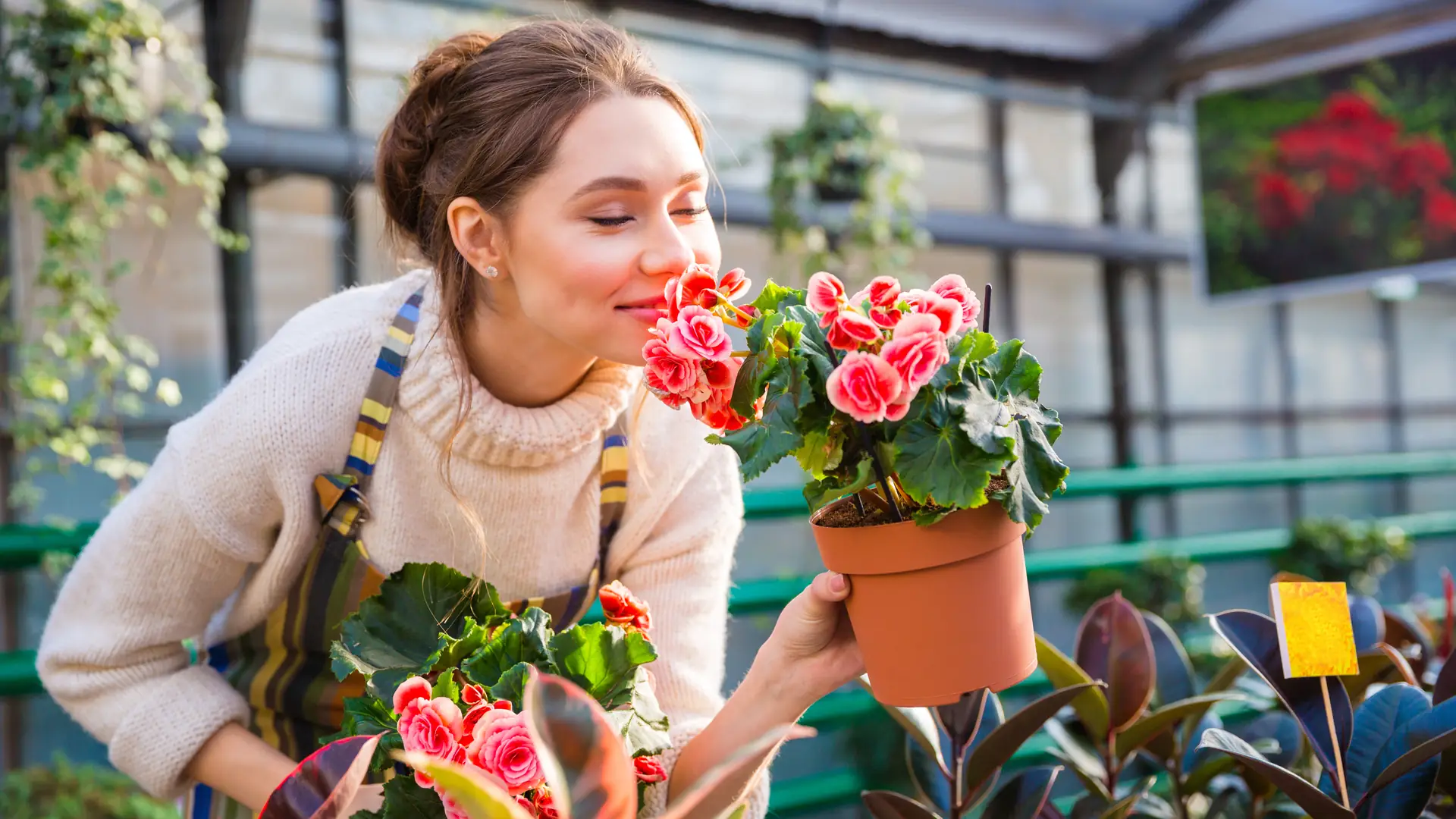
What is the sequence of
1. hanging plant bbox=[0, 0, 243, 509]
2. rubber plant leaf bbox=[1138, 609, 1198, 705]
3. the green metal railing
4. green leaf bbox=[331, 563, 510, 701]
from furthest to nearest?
hanging plant bbox=[0, 0, 243, 509] → the green metal railing → rubber plant leaf bbox=[1138, 609, 1198, 705] → green leaf bbox=[331, 563, 510, 701]

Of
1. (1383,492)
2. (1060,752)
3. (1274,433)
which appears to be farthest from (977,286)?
(1060,752)

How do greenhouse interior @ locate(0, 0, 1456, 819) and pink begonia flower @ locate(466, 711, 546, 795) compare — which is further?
greenhouse interior @ locate(0, 0, 1456, 819)

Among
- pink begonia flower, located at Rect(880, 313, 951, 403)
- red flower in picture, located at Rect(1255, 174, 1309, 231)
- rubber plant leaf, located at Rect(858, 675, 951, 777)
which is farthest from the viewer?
red flower in picture, located at Rect(1255, 174, 1309, 231)

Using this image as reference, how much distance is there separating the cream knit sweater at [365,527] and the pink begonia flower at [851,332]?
452 mm

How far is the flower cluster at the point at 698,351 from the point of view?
0.87 meters

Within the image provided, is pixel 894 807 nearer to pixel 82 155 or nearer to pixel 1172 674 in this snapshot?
pixel 1172 674

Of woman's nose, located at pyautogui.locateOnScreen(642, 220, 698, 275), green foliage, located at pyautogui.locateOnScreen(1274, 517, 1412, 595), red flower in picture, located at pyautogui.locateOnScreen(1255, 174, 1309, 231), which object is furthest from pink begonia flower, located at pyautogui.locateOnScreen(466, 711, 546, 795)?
red flower in picture, located at pyautogui.locateOnScreen(1255, 174, 1309, 231)

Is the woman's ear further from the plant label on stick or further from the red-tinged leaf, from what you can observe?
the plant label on stick

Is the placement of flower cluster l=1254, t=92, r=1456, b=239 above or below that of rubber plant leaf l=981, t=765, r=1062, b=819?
above

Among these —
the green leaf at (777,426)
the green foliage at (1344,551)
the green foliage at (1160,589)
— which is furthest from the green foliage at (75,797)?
the green foliage at (1344,551)

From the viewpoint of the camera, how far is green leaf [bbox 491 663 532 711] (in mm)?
794

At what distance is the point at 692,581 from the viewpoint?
1.29 metres

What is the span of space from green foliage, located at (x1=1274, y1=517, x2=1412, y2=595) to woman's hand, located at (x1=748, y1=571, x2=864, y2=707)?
151 inches

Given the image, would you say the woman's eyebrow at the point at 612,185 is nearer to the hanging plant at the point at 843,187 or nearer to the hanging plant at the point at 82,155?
the hanging plant at the point at 82,155
